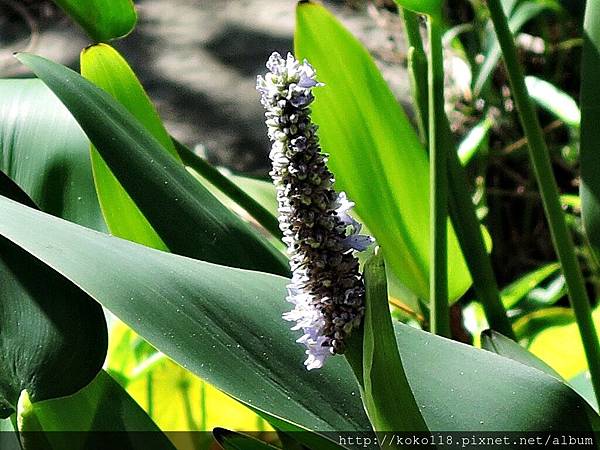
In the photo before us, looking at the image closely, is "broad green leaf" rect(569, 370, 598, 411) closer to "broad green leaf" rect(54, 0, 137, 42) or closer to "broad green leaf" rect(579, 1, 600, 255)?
Answer: "broad green leaf" rect(579, 1, 600, 255)

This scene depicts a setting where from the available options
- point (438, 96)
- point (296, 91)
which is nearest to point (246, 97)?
point (438, 96)

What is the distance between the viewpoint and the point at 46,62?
0.43m

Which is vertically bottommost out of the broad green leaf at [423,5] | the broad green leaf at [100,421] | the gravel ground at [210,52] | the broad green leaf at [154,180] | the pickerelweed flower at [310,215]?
the gravel ground at [210,52]

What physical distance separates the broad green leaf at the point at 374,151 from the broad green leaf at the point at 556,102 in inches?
15.2

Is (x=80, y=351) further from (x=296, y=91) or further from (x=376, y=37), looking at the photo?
(x=376, y=37)

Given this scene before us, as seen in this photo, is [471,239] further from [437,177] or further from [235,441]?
[235,441]

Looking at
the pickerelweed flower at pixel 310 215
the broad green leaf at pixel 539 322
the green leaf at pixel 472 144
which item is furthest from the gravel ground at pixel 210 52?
the pickerelweed flower at pixel 310 215

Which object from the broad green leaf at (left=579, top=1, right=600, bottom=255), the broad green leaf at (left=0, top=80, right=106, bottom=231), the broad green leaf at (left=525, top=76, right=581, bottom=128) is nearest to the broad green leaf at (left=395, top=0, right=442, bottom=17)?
the broad green leaf at (left=579, top=1, right=600, bottom=255)

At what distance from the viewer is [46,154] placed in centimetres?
54

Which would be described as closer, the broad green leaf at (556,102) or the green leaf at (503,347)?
the green leaf at (503,347)

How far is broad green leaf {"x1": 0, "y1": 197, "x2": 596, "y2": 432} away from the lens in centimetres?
33

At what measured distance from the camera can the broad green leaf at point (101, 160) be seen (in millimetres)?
523

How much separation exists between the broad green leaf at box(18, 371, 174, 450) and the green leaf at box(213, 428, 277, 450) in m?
0.07

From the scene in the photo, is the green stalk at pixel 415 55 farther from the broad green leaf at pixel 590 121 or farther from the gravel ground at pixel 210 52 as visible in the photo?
the gravel ground at pixel 210 52
